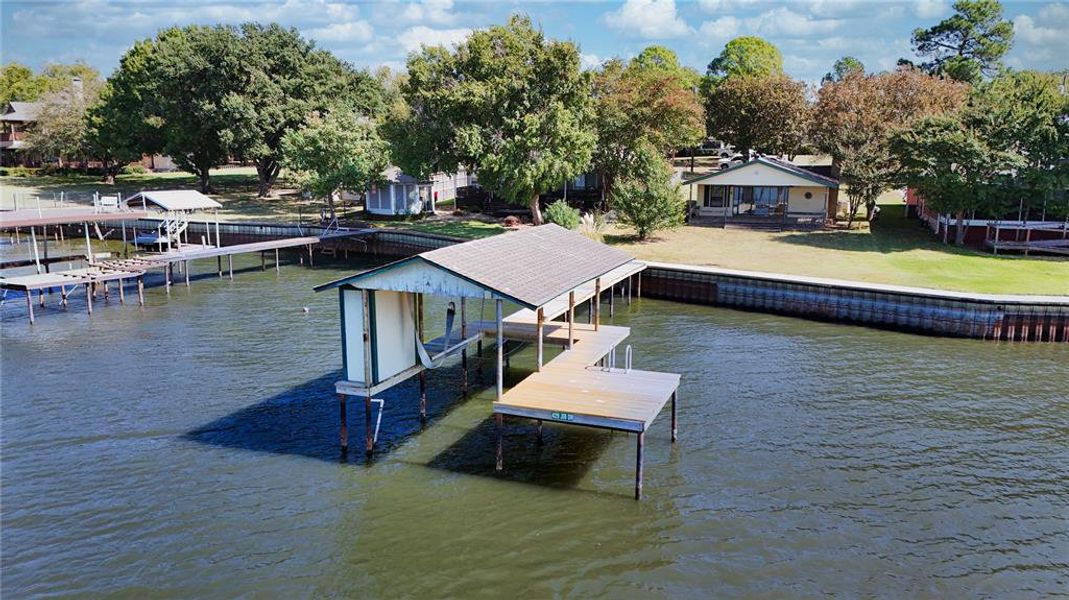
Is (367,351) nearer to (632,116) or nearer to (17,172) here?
(632,116)

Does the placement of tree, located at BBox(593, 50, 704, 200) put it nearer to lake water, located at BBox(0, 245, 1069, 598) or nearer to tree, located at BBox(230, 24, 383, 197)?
tree, located at BBox(230, 24, 383, 197)

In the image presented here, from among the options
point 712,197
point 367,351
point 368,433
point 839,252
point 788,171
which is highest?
point 788,171

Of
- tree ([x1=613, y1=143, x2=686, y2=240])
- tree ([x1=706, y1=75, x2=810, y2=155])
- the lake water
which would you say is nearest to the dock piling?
the lake water

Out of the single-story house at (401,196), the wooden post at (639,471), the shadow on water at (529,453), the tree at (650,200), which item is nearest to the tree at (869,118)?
the tree at (650,200)

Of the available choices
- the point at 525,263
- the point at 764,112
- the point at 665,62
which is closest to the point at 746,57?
the point at 665,62

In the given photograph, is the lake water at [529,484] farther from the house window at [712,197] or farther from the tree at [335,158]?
the house window at [712,197]

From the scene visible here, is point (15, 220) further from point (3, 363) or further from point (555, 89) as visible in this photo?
point (555, 89)

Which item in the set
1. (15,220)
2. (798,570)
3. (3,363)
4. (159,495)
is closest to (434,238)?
(15,220)
